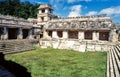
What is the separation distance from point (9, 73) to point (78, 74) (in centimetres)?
510

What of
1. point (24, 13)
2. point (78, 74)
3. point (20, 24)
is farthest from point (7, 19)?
point (24, 13)

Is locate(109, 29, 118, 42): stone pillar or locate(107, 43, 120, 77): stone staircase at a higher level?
locate(109, 29, 118, 42): stone pillar

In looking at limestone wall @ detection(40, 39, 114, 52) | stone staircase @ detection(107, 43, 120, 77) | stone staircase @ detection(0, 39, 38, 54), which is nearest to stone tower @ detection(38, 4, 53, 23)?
limestone wall @ detection(40, 39, 114, 52)

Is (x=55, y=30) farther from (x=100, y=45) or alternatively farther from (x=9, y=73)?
(x=9, y=73)

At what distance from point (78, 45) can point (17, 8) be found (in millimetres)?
36856

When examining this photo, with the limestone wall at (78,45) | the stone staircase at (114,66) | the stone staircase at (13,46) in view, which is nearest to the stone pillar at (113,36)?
the limestone wall at (78,45)

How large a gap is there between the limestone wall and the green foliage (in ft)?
98.0

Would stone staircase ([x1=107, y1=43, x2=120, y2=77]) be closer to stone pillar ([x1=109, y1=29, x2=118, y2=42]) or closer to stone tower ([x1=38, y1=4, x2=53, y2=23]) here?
stone pillar ([x1=109, y1=29, x2=118, y2=42])

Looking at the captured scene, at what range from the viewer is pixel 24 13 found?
5031cm

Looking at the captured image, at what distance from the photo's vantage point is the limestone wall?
1812 centimetres

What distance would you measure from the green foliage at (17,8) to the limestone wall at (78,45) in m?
29.9

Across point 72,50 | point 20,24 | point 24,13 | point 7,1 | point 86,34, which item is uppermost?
point 7,1

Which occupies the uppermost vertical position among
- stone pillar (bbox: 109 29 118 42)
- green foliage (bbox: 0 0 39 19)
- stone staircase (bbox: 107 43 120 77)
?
green foliage (bbox: 0 0 39 19)

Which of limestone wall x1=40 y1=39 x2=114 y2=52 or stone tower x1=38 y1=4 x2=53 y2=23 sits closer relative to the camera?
limestone wall x1=40 y1=39 x2=114 y2=52
